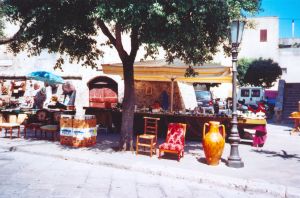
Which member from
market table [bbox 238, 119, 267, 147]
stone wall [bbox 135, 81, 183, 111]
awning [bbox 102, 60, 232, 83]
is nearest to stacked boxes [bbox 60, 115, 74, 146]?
awning [bbox 102, 60, 232, 83]

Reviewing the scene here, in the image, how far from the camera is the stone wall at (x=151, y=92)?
59.8 feet

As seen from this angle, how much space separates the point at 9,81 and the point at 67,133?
12654mm

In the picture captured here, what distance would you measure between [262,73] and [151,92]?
18.4 m

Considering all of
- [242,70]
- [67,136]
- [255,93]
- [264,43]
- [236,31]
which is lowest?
[67,136]

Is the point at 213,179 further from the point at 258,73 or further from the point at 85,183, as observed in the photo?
the point at 258,73

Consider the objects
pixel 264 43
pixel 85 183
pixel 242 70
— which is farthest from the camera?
pixel 264 43

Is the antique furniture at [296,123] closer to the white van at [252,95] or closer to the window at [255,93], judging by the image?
the white van at [252,95]

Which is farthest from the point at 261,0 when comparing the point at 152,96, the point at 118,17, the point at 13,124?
the point at 152,96

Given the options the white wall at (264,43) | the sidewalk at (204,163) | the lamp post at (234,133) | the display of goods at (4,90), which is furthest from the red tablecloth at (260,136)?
the white wall at (264,43)

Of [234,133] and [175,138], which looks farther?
[175,138]

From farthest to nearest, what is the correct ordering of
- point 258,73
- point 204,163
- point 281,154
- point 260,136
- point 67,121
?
point 258,73 < point 260,136 < point 67,121 < point 281,154 < point 204,163

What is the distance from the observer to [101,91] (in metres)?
18.9

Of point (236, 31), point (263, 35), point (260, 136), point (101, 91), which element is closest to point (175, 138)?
point (236, 31)

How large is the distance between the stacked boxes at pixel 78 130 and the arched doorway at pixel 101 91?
28.5 ft
